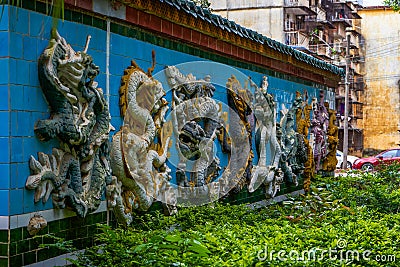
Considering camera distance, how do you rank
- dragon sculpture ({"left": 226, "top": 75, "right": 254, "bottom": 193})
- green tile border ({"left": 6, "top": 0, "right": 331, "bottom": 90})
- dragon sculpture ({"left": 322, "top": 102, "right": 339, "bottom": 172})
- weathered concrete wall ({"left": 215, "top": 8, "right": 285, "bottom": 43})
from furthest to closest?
1. weathered concrete wall ({"left": 215, "top": 8, "right": 285, "bottom": 43})
2. dragon sculpture ({"left": 322, "top": 102, "right": 339, "bottom": 172})
3. dragon sculpture ({"left": 226, "top": 75, "right": 254, "bottom": 193})
4. green tile border ({"left": 6, "top": 0, "right": 331, "bottom": 90})

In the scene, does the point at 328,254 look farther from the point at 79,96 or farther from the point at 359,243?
the point at 79,96

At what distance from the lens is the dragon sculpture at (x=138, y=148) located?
675 centimetres

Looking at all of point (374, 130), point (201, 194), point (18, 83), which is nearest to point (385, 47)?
point (374, 130)

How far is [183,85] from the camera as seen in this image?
8.20 metres

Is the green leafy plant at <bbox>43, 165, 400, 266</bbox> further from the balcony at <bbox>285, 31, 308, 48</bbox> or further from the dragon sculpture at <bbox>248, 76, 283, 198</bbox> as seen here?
the balcony at <bbox>285, 31, 308, 48</bbox>

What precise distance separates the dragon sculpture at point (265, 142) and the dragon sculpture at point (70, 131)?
15.1 feet

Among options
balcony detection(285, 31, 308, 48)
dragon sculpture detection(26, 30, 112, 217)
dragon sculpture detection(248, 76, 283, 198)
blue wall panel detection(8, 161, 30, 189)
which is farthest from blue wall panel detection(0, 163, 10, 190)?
balcony detection(285, 31, 308, 48)

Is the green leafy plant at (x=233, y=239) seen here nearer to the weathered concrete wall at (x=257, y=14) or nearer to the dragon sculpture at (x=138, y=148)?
the dragon sculpture at (x=138, y=148)

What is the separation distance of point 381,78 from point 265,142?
129 ft

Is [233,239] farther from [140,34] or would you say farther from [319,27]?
[319,27]

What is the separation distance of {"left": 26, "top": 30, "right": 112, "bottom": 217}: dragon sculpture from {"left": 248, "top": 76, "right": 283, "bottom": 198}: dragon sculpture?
4601 millimetres

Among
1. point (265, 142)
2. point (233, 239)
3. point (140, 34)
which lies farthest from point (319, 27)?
point (233, 239)

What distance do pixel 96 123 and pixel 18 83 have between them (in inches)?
40.8

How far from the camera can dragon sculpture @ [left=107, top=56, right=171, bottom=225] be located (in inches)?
266
